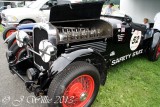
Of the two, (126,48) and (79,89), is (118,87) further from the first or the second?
(79,89)

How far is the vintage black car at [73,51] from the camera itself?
2.58 metres

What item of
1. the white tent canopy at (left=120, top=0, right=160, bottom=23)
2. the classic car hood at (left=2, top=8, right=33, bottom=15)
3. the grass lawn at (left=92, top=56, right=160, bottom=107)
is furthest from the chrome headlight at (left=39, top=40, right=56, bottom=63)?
the white tent canopy at (left=120, top=0, right=160, bottom=23)

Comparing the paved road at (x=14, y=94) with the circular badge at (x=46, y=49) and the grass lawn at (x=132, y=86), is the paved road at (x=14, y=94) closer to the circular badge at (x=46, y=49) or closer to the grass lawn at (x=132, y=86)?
the circular badge at (x=46, y=49)

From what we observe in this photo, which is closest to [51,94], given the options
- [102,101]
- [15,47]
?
[102,101]

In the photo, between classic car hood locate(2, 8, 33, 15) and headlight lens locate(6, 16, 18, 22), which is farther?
classic car hood locate(2, 8, 33, 15)

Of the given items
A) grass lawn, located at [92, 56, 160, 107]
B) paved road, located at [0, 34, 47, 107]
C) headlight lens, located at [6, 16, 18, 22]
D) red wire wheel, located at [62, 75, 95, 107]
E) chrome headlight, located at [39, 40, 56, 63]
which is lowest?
grass lawn, located at [92, 56, 160, 107]

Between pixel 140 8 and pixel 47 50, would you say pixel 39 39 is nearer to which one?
pixel 47 50

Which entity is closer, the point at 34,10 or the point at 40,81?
the point at 40,81

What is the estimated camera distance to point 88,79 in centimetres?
285

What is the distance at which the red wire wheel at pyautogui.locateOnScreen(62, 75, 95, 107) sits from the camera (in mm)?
2645

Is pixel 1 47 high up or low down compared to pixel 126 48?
down

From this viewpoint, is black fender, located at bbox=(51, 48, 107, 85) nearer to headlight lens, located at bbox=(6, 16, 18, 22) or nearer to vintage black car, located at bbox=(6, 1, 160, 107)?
vintage black car, located at bbox=(6, 1, 160, 107)

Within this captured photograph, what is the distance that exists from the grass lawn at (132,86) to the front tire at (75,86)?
344mm

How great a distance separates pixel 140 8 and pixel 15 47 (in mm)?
7005
